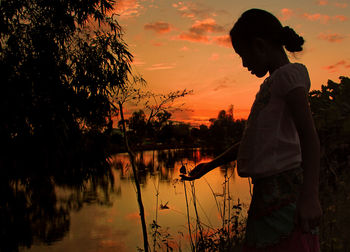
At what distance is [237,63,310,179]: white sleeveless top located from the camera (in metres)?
1.23

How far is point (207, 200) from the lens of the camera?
13.3 m

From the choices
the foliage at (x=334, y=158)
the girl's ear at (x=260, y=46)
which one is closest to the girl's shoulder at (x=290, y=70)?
the girl's ear at (x=260, y=46)

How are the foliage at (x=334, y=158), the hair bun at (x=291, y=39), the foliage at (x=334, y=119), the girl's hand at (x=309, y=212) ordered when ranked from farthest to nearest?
the foliage at (x=334, y=119)
the foliage at (x=334, y=158)
the hair bun at (x=291, y=39)
the girl's hand at (x=309, y=212)

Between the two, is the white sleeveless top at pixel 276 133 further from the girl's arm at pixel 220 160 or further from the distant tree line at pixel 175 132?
the distant tree line at pixel 175 132

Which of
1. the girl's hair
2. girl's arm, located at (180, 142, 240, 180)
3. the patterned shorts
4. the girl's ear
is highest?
the girl's hair

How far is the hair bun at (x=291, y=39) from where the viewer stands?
1330 millimetres

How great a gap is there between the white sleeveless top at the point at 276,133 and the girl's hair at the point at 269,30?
13 centimetres

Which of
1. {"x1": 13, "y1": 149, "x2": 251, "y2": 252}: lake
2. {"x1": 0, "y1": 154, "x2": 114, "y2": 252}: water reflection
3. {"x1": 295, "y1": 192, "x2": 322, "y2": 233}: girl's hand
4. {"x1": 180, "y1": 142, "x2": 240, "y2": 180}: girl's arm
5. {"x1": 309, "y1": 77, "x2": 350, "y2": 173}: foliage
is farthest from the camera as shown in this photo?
→ {"x1": 13, "y1": 149, "x2": 251, "y2": 252}: lake

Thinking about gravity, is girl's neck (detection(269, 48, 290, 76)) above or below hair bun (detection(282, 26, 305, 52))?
below

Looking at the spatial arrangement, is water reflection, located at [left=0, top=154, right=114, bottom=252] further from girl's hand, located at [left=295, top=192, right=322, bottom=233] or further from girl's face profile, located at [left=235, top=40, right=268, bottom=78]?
girl's hand, located at [left=295, top=192, right=322, bottom=233]

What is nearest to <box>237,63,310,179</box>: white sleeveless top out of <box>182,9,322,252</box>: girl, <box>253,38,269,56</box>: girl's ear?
<box>182,9,322,252</box>: girl

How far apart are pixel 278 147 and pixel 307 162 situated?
0.40ft

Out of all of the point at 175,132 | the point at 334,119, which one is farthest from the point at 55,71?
the point at 334,119

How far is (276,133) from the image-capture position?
4.06ft
